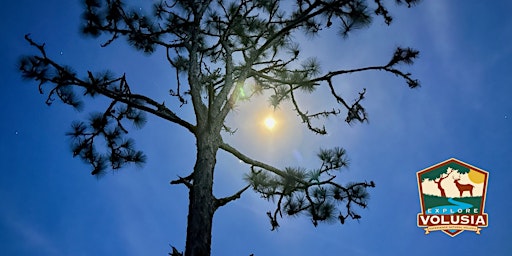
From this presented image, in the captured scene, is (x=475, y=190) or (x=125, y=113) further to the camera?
(x=475, y=190)

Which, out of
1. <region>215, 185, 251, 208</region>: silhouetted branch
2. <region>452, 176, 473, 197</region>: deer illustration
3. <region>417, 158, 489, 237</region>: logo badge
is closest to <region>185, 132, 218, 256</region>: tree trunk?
<region>215, 185, 251, 208</region>: silhouetted branch

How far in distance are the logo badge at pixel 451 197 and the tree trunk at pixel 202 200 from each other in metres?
6.43

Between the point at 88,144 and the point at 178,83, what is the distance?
1.61 m

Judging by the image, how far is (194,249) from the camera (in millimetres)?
2938

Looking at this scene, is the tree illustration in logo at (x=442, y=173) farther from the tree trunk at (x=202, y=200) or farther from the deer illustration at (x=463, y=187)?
the tree trunk at (x=202, y=200)

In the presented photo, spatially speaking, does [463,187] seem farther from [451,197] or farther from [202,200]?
[202,200]

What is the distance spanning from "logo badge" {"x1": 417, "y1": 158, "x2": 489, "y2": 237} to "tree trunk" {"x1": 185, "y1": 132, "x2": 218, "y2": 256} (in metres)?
6.43

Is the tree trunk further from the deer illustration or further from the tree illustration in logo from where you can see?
the deer illustration

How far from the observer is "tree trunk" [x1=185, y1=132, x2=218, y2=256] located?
3.00m

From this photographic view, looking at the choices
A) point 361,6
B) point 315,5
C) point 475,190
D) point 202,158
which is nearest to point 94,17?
point 202,158

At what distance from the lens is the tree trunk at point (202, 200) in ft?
9.86

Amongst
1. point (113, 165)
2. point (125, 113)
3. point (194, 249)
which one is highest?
point (125, 113)

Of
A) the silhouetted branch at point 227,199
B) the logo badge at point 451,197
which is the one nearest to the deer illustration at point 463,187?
the logo badge at point 451,197

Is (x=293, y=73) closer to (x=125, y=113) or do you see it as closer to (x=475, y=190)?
(x=125, y=113)
